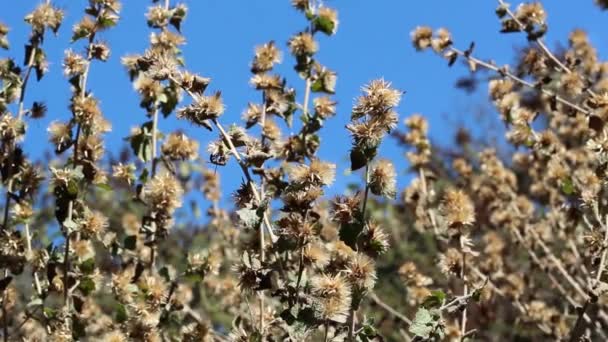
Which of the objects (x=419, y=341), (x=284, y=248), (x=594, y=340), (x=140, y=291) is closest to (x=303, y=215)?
(x=284, y=248)

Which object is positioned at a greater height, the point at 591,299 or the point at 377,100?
the point at 377,100

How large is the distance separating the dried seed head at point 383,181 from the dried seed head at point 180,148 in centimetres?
116

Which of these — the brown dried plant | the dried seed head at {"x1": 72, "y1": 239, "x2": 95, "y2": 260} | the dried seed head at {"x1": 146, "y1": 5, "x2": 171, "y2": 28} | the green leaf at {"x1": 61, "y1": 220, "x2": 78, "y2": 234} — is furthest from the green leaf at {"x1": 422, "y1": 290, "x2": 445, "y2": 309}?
the dried seed head at {"x1": 146, "y1": 5, "x2": 171, "y2": 28}

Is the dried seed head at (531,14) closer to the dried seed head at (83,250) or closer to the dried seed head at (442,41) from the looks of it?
the dried seed head at (442,41)

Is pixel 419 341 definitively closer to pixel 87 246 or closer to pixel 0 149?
pixel 87 246

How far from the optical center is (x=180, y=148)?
126 inches

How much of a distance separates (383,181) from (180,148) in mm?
1195

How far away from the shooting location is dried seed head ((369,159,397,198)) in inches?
85.7

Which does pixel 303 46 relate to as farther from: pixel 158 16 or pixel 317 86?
pixel 158 16

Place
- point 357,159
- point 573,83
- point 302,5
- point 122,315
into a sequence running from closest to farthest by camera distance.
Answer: point 357,159 → point 122,315 → point 302,5 → point 573,83

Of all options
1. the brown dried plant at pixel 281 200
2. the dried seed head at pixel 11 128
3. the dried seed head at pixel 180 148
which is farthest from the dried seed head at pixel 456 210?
the dried seed head at pixel 11 128

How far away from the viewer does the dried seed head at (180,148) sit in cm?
320

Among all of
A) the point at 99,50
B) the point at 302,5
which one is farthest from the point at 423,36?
the point at 99,50

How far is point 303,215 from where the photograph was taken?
2.21 m
